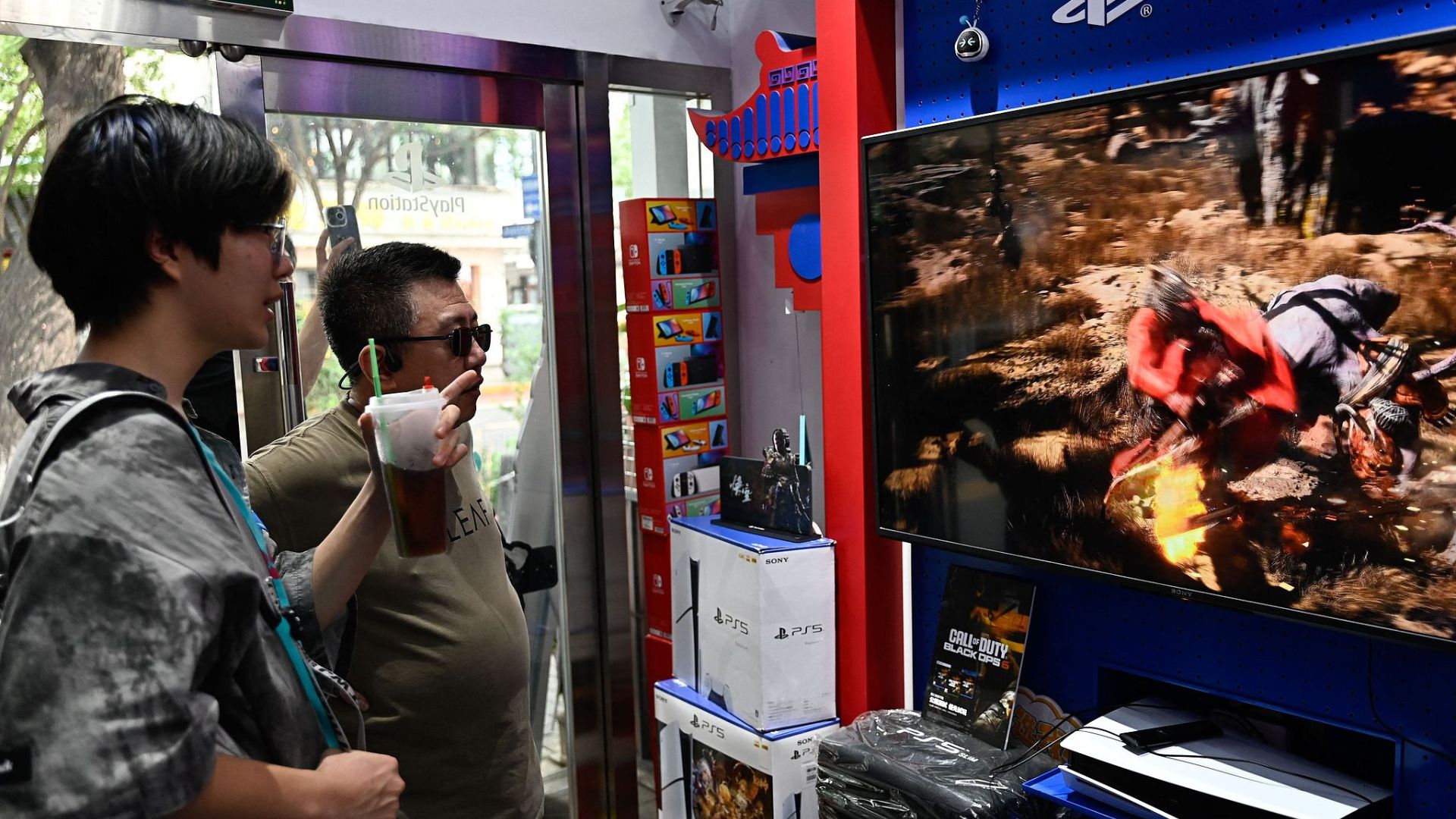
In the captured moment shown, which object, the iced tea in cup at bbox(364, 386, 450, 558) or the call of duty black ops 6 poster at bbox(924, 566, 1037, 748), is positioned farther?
the call of duty black ops 6 poster at bbox(924, 566, 1037, 748)

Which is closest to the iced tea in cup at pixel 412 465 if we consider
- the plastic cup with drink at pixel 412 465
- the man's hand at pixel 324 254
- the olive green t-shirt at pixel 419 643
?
the plastic cup with drink at pixel 412 465

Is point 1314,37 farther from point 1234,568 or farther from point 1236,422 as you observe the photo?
point 1234,568

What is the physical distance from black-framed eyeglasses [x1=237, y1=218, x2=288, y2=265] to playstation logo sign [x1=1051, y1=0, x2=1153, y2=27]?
166 centimetres

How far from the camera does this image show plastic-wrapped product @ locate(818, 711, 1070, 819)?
85.7 inches

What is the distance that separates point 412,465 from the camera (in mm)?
1383

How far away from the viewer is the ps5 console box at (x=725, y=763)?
268 cm

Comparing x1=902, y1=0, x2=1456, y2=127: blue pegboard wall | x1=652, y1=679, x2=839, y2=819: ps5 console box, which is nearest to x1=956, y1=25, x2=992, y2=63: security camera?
x1=902, y1=0, x2=1456, y2=127: blue pegboard wall

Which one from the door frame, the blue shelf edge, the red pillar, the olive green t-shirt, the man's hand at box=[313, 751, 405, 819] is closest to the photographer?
the man's hand at box=[313, 751, 405, 819]

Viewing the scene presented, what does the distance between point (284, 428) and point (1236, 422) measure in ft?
7.17

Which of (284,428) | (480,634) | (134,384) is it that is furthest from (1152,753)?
(284,428)

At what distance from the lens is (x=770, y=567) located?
2.66m

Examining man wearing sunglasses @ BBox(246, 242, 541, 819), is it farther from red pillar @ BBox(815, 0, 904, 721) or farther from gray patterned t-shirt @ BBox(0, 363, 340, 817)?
red pillar @ BBox(815, 0, 904, 721)

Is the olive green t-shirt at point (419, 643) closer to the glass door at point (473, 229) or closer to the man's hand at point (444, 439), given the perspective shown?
the man's hand at point (444, 439)

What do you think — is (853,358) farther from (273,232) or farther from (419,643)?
(273,232)
